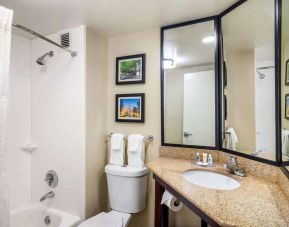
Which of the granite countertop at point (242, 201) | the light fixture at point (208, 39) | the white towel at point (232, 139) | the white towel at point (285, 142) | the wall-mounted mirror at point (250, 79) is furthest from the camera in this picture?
the light fixture at point (208, 39)

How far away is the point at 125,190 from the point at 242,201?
1108 millimetres


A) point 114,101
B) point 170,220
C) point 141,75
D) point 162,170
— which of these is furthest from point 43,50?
point 170,220

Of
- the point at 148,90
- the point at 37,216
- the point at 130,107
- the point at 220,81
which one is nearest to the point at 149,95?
the point at 148,90

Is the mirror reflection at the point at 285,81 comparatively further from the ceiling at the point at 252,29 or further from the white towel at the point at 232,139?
the white towel at the point at 232,139

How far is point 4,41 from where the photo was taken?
3.96ft

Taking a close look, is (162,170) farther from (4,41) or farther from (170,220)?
(4,41)

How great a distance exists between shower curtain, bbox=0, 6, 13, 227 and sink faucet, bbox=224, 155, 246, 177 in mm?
1512

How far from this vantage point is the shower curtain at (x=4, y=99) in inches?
46.9

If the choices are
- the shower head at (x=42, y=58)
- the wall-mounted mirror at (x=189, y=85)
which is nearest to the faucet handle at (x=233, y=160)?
the wall-mounted mirror at (x=189, y=85)

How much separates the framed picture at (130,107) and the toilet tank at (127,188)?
19.9 inches

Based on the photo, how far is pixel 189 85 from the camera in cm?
181

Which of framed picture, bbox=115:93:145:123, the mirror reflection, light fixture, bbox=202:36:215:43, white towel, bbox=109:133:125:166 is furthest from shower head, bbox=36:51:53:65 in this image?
the mirror reflection

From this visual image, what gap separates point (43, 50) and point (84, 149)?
1.17 m

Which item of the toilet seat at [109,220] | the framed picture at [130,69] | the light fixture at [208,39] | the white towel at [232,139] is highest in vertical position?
the light fixture at [208,39]
